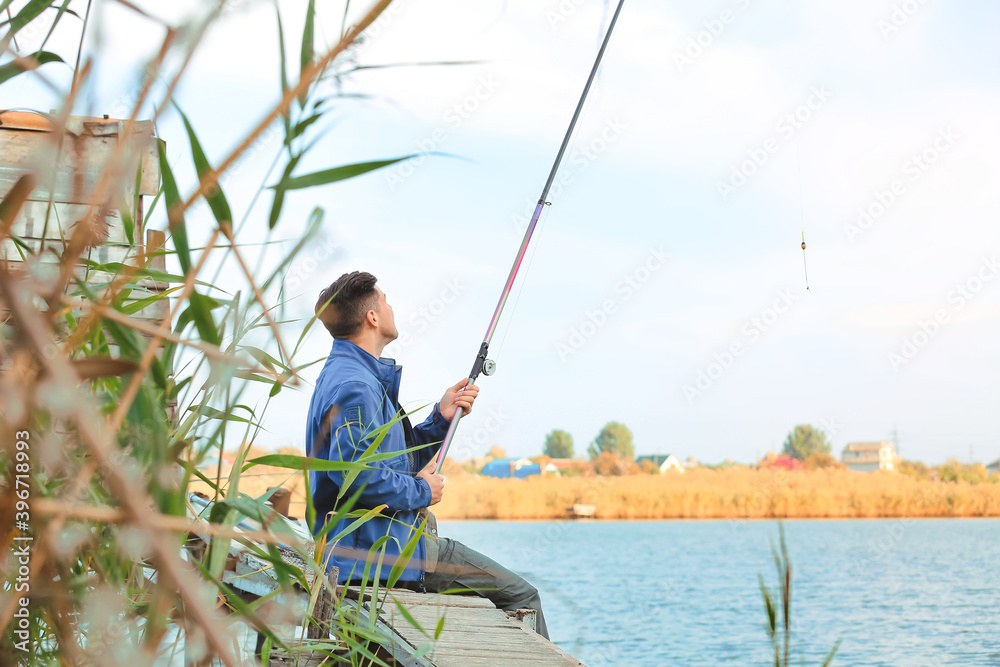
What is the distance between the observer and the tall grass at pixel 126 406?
444 mm

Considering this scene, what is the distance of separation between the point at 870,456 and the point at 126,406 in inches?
1621

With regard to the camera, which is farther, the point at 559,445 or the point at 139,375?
the point at 559,445

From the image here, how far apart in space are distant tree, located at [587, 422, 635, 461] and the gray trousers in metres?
38.6

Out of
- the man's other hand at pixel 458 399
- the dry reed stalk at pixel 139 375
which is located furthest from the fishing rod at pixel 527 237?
the dry reed stalk at pixel 139 375

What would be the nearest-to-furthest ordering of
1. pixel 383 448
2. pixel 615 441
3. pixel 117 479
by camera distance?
pixel 117 479 → pixel 383 448 → pixel 615 441

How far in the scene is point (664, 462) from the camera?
34.6 m

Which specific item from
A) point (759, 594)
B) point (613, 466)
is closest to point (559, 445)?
point (613, 466)

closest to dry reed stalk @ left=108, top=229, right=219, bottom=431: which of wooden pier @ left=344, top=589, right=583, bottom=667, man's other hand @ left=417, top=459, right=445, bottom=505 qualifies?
wooden pier @ left=344, top=589, right=583, bottom=667

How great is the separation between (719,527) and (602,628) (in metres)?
31.8

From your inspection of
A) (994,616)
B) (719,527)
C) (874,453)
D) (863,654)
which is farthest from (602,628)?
(719,527)

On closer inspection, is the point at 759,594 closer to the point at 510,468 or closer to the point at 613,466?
the point at 510,468

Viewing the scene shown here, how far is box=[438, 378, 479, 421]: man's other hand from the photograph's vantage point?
3004mm

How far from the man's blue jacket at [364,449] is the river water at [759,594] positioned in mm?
403

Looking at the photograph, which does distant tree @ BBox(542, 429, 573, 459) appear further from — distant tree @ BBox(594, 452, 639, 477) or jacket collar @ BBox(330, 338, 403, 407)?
jacket collar @ BBox(330, 338, 403, 407)
